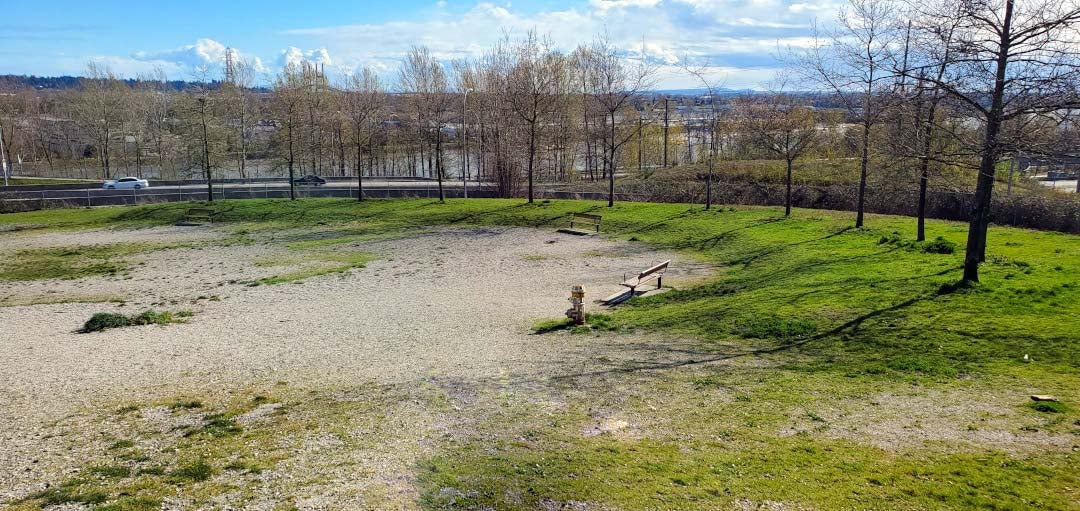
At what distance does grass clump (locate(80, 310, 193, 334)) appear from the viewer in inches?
628

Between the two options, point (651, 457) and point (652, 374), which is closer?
point (651, 457)

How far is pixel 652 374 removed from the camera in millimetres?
11422

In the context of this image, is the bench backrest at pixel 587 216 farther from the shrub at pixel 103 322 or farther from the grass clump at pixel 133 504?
the grass clump at pixel 133 504

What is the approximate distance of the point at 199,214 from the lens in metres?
35.9

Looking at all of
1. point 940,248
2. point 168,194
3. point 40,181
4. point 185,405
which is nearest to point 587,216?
point 940,248

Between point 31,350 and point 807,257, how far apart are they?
1979 centimetres

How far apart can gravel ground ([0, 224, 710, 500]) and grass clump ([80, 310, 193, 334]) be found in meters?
0.42

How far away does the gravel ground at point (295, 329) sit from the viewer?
1164cm

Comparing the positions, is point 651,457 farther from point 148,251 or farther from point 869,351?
point 148,251

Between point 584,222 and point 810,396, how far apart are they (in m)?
21.0

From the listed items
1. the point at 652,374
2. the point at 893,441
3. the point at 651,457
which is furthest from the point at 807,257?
the point at 651,457

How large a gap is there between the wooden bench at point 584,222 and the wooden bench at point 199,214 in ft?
62.8

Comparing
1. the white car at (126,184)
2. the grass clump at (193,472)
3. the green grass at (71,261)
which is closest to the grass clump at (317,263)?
the green grass at (71,261)

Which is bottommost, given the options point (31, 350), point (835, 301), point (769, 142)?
point (31, 350)
